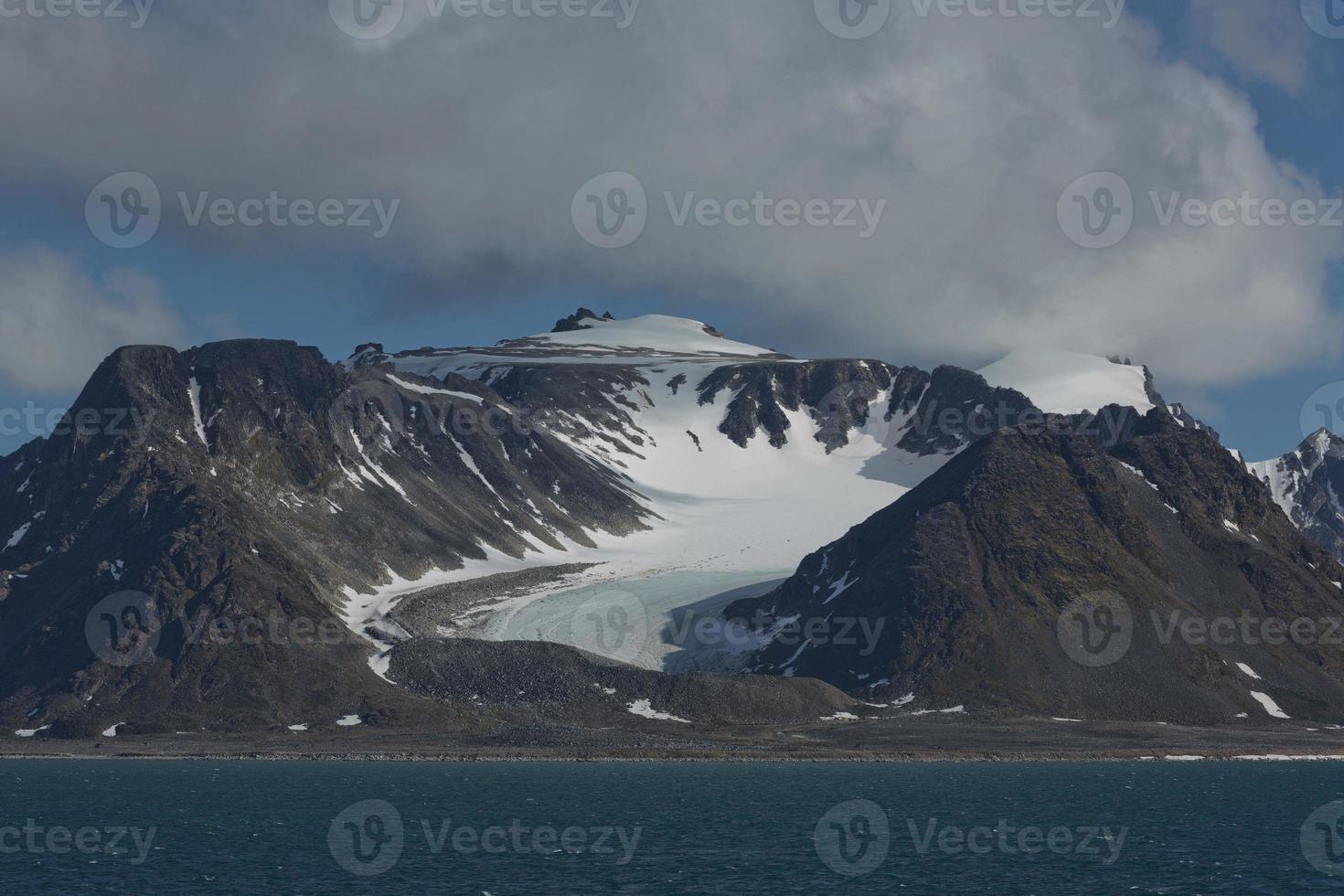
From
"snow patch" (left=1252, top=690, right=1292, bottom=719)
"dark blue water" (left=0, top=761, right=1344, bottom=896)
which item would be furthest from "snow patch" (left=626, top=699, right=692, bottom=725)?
"snow patch" (left=1252, top=690, right=1292, bottom=719)

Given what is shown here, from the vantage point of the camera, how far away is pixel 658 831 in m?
103

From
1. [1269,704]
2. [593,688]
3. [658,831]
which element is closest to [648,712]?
[593,688]

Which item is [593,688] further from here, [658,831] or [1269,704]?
[658,831]

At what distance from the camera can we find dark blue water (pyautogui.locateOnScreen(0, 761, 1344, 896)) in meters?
83.4

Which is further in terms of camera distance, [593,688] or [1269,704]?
[1269,704]

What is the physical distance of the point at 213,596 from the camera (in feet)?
628

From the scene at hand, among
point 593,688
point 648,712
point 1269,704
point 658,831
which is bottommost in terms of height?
point 658,831

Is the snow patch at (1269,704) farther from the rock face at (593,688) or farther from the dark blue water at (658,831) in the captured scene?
the rock face at (593,688)

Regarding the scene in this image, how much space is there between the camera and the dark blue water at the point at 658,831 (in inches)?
3285

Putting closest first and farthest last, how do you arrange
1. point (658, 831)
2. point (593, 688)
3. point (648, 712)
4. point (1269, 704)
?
point (658, 831)
point (648, 712)
point (593, 688)
point (1269, 704)

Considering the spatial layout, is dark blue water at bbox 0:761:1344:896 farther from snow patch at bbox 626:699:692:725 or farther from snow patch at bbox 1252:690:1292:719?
snow patch at bbox 1252:690:1292:719

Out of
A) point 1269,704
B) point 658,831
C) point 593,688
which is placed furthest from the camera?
point 1269,704

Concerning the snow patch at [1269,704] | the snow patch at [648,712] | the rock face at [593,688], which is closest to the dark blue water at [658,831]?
the snow patch at [648,712]

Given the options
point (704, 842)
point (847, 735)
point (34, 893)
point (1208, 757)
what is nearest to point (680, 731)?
point (847, 735)
